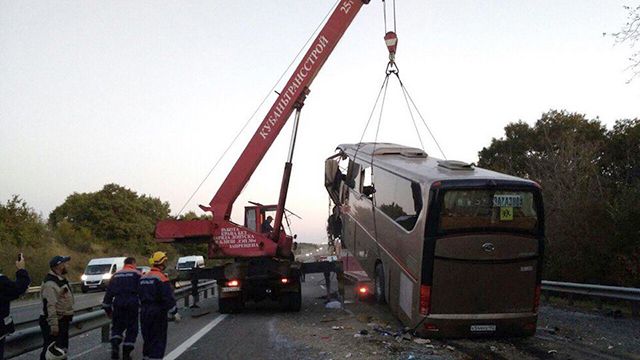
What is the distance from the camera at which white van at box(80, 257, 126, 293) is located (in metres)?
29.0

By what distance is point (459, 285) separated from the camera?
8.98 metres

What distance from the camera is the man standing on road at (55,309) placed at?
719 centimetres

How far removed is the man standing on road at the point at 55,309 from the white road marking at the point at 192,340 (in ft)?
5.15

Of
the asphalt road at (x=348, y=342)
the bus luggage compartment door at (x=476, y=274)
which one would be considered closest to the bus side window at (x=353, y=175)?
the asphalt road at (x=348, y=342)

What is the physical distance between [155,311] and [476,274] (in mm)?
5056

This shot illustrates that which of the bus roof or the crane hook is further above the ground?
the crane hook

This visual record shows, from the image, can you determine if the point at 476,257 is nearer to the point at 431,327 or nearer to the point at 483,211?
the point at 483,211

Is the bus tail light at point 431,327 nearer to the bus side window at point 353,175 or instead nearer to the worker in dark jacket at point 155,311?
the worker in dark jacket at point 155,311

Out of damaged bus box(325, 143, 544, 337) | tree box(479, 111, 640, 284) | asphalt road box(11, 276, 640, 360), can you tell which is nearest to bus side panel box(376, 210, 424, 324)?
damaged bus box(325, 143, 544, 337)

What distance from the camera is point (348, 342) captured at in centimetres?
938

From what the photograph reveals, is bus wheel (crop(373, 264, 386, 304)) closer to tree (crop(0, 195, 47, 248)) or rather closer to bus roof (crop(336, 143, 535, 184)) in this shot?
bus roof (crop(336, 143, 535, 184))

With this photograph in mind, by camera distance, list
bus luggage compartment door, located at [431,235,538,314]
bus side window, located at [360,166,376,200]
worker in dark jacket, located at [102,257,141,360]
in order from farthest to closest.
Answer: bus side window, located at [360,166,376,200]
bus luggage compartment door, located at [431,235,538,314]
worker in dark jacket, located at [102,257,141,360]

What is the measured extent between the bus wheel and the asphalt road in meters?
0.43

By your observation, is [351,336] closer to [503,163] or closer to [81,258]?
[503,163]
